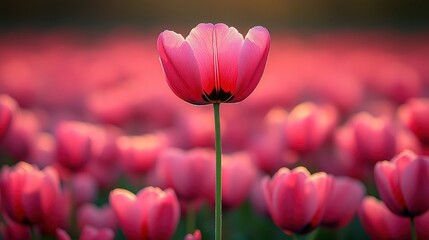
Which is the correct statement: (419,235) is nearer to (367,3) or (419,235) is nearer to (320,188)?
(320,188)

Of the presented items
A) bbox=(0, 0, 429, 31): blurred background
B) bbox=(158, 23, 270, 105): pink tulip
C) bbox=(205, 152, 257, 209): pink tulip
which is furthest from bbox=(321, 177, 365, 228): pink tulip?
bbox=(0, 0, 429, 31): blurred background

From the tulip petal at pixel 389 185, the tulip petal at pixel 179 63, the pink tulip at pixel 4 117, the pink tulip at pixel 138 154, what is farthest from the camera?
the pink tulip at pixel 138 154

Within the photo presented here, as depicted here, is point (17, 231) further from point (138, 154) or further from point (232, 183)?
point (138, 154)

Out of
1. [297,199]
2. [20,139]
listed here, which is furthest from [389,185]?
[20,139]

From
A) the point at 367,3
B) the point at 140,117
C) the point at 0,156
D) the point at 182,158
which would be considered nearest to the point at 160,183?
the point at 182,158

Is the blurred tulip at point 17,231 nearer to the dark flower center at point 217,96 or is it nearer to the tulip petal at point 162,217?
the tulip petal at point 162,217

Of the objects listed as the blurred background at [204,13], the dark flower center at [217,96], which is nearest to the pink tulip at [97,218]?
the dark flower center at [217,96]

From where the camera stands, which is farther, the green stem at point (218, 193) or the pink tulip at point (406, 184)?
the pink tulip at point (406, 184)
